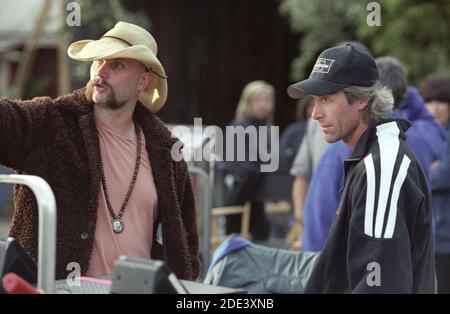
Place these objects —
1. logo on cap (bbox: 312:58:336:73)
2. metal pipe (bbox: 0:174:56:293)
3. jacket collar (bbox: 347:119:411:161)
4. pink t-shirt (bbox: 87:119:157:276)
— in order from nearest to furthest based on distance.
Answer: metal pipe (bbox: 0:174:56:293)
jacket collar (bbox: 347:119:411:161)
logo on cap (bbox: 312:58:336:73)
pink t-shirt (bbox: 87:119:157:276)

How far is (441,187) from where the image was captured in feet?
17.5

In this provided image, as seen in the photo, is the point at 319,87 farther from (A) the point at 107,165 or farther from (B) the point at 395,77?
(B) the point at 395,77

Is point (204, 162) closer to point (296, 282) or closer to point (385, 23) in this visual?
point (296, 282)

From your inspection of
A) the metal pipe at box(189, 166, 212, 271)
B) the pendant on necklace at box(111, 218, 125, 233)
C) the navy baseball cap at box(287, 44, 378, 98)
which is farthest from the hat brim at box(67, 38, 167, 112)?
the metal pipe at box(189, 166, 212, 271)

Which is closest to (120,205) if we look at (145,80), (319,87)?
(145,80)

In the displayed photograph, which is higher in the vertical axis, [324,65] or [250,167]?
[324,65]

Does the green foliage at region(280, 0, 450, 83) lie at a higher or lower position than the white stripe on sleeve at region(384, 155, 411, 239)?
higher

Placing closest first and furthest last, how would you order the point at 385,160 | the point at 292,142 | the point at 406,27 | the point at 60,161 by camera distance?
the point at 385,160 → the point at 60,161 → the point at 292,142 → the point at 406,27

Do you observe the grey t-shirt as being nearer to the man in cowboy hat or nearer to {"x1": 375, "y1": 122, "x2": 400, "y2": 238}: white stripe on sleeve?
the man in cowboy hat

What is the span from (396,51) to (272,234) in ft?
9.49

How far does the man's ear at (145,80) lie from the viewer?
12.5 feet

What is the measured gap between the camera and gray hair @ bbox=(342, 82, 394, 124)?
122 inches

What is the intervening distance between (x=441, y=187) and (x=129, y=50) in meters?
2.53

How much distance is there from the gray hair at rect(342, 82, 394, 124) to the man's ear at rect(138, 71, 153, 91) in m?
1.09
